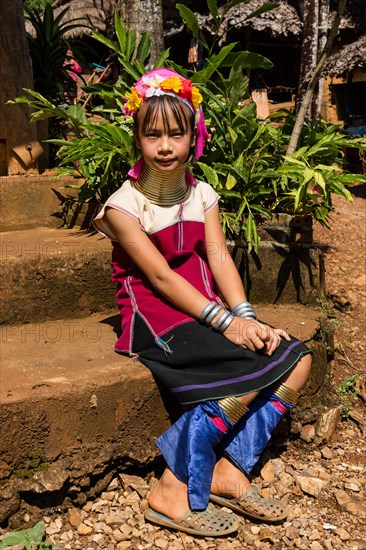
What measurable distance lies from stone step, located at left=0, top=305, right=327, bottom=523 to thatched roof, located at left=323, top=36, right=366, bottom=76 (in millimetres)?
7956

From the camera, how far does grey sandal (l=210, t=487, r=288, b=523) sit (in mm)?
2391

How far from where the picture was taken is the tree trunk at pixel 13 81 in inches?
164

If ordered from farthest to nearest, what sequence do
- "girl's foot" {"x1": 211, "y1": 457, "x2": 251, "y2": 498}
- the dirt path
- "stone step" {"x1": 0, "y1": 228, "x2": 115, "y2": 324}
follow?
the dirt path < "stone step" {"x1": 0, "y1": 228, "x2": 115, "y2": 324} < "girl's foot" {"x1": 211, "y1": 457, "x2": 251, "y2": 498}

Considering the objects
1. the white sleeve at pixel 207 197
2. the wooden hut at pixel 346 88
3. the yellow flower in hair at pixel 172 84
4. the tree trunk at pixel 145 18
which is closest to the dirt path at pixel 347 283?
the white sleeve at pixel 207 197

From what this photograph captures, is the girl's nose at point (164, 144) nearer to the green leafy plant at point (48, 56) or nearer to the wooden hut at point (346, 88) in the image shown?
the green leafy plant at point (48, 56)

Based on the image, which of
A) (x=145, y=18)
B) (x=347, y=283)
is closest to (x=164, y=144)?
(x=145, y=18)

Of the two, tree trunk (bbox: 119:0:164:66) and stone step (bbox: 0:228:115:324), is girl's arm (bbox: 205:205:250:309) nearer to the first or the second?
stone step (bbox: 0:228:115:324)

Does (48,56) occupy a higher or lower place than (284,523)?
higher

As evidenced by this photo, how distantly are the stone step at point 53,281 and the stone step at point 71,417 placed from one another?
0.33 meters

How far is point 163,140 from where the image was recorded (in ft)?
8.23

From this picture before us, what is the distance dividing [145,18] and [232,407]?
2770mm

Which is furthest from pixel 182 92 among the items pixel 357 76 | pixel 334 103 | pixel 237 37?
pixel 237 37

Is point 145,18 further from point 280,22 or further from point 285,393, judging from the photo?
point 280,22

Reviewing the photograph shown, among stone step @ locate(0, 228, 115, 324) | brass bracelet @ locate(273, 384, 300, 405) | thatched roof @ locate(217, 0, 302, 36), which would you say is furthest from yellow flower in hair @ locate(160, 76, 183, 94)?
thatched roof @ locate(217, 0, 302, 36)
